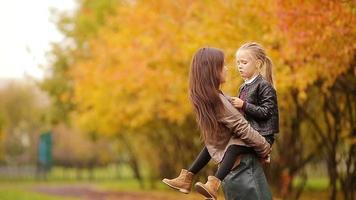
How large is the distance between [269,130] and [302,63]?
25.4 ft

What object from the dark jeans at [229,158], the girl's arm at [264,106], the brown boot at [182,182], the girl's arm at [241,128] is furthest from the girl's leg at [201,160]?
the girl's arm at [264,106]

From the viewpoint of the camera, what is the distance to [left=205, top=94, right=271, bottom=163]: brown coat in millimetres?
5168

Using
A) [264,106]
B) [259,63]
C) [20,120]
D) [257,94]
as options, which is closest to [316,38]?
[259,63]

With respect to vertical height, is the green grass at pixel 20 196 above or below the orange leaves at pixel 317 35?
below

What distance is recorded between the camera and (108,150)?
6106 cm

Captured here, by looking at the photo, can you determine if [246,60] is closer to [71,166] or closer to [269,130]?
[269,130]

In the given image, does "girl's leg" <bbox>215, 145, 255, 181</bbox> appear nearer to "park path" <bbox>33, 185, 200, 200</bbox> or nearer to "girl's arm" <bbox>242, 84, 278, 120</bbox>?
"girl's arm" <bbox>242, 84, 278, 120</bbox>

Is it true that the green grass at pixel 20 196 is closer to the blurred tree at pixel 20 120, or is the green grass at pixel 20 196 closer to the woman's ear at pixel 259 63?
the woman's ear at pixel 259 63

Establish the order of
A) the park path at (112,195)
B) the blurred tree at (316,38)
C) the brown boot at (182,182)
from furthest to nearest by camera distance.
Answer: the park path at (112,195)
the blurred tree at (316,38)
the brown boot at (182,182)

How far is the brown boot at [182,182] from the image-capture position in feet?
17.8

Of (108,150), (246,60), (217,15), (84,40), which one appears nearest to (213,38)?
(217,15)

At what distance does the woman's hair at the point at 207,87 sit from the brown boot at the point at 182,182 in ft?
1.14

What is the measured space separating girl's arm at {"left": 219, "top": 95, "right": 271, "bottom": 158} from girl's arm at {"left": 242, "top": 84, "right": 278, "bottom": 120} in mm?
89

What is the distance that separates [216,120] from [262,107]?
0.35 metres
